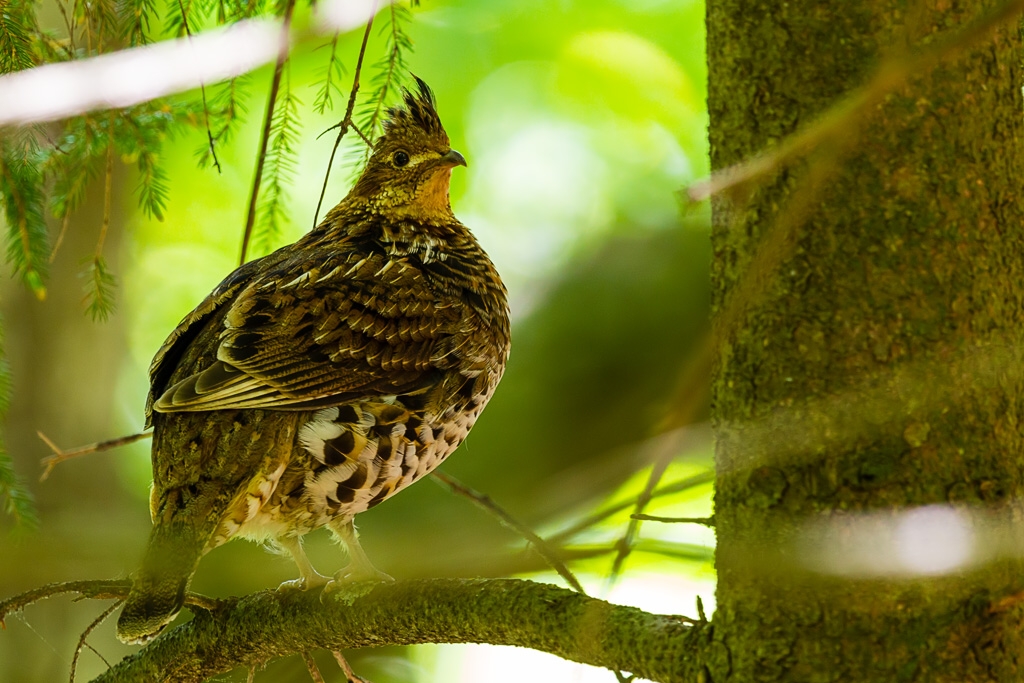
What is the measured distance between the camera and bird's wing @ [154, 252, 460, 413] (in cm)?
294

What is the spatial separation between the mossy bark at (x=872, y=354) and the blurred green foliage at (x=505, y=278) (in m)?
0.24

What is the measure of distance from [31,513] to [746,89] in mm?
2807

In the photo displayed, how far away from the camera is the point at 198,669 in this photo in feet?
9.14

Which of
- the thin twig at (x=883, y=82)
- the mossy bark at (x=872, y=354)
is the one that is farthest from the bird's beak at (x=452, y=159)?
the thin twig at (x=883, y=82)

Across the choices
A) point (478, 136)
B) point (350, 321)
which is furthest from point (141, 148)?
A: point (478, 136)

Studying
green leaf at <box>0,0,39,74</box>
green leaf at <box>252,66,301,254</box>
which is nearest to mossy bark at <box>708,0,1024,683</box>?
green leaf at <box>252,66,301,254</box>

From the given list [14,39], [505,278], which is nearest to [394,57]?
[14,39]

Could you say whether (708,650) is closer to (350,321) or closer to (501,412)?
(350,321)

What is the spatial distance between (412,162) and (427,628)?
219cm

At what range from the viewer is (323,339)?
3.12 meters

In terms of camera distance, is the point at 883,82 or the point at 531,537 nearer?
the point at 883,82

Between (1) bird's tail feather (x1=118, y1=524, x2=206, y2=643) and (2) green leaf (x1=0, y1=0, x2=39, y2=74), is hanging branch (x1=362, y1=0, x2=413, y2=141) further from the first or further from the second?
(1) bird's tail feather (x1=118, y1=524, x2=206, y2=643)

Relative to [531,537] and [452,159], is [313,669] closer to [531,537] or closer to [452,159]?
[531,537]

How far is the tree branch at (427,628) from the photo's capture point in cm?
170
